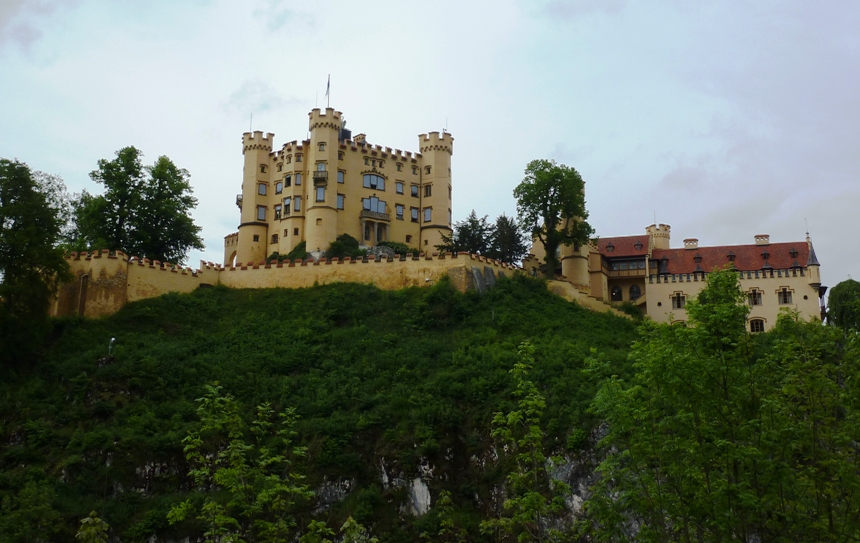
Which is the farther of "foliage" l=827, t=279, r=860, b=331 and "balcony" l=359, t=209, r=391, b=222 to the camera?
"balcony" l=359, t=209, r=391, b=222

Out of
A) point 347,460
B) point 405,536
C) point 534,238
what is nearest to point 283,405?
point 347,460

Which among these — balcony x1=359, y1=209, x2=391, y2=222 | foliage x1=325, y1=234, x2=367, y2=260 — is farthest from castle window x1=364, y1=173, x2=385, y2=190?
foliage x1=325, y1=234, x2=367, y2=260

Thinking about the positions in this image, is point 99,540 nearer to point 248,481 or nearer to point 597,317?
point 248,481

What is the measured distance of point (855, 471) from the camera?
22781mm

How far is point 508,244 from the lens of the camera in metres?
74.6

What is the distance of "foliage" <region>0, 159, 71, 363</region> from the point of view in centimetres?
4956

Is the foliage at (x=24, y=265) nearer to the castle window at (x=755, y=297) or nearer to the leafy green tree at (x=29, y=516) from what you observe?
the leafy green tree at (x=29, y=516)

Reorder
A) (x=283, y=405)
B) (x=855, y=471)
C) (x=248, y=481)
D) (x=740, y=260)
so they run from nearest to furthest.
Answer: (x=855, y=471) < (x=248, y=481) < (x=283, y=405) < (x=740, y=260)

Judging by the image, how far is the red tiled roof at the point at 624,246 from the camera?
74375 millimetres

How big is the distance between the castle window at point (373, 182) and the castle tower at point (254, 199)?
826 cm

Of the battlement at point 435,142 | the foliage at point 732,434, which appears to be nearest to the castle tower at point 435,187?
the battlement at point 435,142

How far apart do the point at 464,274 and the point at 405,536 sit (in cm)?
2534

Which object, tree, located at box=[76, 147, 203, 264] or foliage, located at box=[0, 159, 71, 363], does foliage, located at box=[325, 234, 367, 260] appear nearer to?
tree, located at box=[76, 147, 203, 264]

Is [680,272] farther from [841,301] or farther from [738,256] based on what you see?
[841,301]
